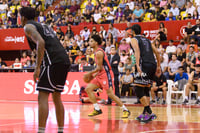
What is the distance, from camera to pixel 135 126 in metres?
7.04

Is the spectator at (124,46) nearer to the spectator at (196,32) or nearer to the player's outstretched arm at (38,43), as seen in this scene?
the spectator at (196,32)

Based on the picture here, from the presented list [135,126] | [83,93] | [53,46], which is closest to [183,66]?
[83,93]

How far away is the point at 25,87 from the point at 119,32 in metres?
5.84

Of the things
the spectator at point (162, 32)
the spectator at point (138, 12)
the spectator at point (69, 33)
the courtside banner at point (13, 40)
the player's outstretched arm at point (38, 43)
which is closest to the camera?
the player's outstretched arm at point (38, 43)

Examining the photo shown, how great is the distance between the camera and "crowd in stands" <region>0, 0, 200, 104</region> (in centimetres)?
1532

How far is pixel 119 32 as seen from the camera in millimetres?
18812

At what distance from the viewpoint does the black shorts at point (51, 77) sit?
5277mm

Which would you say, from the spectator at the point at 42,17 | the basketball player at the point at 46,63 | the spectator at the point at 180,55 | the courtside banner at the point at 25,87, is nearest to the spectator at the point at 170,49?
the spectator at the point at 180,55

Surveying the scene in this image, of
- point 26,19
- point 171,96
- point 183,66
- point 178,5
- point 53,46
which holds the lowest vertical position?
point 171,96

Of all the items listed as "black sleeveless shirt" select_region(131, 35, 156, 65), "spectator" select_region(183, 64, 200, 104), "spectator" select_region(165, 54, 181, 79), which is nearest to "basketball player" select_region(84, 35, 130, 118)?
"black sleeveless shirt" select_region(131, 35, 156, 65)

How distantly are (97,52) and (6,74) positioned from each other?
30.5 ft

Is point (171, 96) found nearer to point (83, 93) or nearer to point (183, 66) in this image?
point (183, 66)

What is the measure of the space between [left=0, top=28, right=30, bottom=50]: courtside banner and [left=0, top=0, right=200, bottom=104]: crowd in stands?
890mm

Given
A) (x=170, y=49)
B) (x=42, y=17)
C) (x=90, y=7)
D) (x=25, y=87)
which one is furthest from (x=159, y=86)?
(x=42, y=17)
